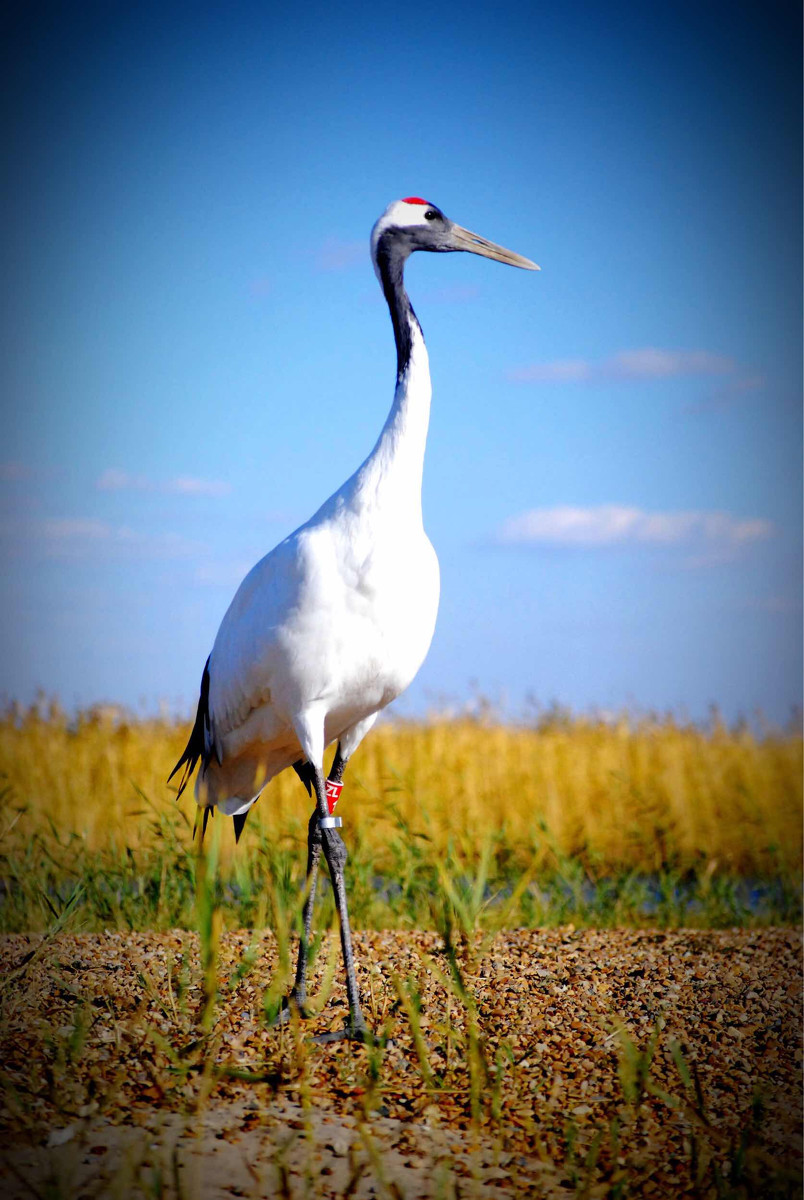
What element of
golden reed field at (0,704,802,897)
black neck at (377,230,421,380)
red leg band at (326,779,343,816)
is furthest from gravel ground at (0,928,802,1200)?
golden reed field at (0,704,802,897)

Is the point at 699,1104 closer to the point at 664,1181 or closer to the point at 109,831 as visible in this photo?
the point at 664,1181

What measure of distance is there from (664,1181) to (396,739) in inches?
288

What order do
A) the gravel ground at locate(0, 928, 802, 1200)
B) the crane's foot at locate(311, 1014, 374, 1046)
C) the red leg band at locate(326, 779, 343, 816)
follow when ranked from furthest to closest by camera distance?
the red leg band at locate(326, 779, 343, 816) → the crane's foot at locate(311, 1014, 374, 1046) → the gravel ground at locate(0, 928, 802, 1200)

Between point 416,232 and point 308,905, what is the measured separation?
267 centimetres

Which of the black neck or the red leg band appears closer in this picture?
the black neck

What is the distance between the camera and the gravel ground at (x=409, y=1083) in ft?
8.80

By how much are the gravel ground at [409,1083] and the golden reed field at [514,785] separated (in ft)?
11.7

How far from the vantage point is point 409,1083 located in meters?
3.27

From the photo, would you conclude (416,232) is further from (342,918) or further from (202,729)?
(342,918)

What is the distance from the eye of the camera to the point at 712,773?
Result: 9.73 metres

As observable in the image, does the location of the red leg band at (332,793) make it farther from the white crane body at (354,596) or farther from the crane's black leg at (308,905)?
the white crane body at (354,596)

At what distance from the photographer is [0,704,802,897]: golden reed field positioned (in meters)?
8.44

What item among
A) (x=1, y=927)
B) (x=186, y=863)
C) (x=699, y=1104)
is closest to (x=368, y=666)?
(x=699, y=1104)

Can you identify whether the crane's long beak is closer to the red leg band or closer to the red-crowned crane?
the red-crowned crane
